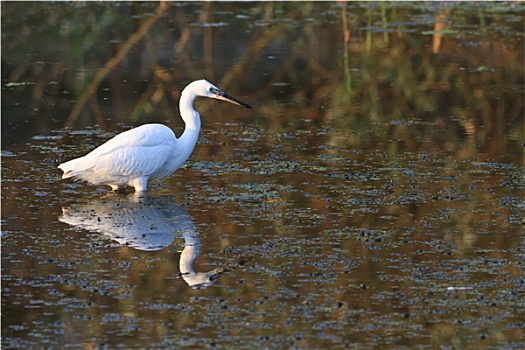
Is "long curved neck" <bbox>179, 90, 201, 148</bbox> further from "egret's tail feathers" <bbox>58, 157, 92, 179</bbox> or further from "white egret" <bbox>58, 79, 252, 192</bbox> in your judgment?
"egret's tail feathers" <bbox>58, 157, 92, 179</bbox>

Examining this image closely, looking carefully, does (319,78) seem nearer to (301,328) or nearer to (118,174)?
(118,174)

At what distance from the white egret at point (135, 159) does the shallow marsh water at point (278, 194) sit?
0.46ft

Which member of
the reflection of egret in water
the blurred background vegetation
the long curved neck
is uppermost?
the long curved neck

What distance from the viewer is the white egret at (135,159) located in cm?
732

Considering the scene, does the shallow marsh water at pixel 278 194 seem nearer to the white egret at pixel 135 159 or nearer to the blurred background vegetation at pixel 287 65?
the blurred background vegetation at pixel 287 65

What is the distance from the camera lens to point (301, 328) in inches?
197

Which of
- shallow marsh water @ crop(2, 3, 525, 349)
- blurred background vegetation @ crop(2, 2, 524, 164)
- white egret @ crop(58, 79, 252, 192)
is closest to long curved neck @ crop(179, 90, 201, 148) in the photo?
white egret @ crop(58, 79, 252, 192)

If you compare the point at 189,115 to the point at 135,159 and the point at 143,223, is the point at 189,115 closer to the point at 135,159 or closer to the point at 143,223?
the point at 135,159

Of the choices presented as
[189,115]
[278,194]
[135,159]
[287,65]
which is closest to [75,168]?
[135,159]

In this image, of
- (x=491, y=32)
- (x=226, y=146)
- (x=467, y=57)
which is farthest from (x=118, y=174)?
(x=491, y=32)

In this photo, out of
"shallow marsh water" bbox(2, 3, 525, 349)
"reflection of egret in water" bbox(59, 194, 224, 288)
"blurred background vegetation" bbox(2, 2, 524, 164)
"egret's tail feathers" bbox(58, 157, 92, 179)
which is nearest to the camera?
"shallow marsh water" bbox(2, 3, 525, 349)

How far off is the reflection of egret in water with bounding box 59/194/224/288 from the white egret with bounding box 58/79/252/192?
6.0 inches

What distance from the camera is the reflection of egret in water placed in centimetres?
612

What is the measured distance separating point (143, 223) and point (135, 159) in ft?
2.43
